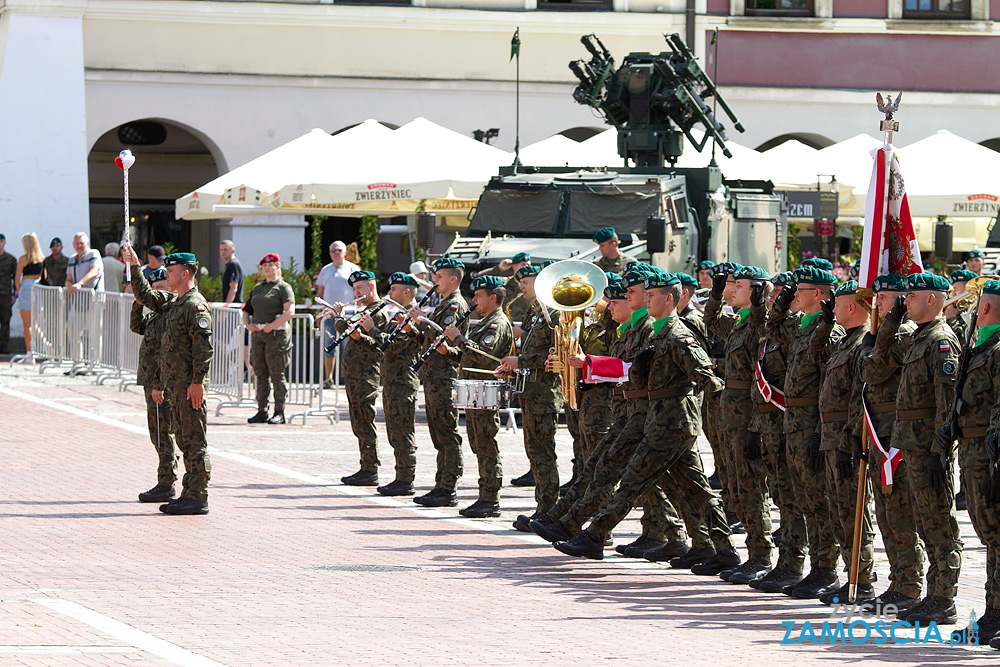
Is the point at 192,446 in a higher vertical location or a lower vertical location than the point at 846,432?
lower

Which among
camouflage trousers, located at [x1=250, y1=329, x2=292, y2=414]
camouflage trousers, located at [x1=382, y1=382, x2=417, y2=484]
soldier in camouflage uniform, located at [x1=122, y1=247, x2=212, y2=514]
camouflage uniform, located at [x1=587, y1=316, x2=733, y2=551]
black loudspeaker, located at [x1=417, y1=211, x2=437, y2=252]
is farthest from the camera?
black loudspeaker, located at [x1=417, y1=211, x2=437, y2=252]

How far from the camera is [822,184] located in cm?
2367

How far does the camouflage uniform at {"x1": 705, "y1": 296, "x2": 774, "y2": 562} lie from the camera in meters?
10.8

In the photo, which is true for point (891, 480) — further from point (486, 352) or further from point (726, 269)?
point (486, 352)

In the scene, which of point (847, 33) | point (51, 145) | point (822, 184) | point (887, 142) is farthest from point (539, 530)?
point (847, 33)

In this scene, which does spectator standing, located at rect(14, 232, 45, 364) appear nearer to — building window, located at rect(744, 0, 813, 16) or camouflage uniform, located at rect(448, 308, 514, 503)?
camouflage uniform, located at rect(448, 308, 514, 503)

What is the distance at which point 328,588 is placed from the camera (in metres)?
10.1

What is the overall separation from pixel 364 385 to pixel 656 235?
401 cm

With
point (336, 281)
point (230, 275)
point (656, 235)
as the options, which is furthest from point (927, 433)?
point (230, 275)

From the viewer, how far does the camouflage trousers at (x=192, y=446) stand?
1288 centimetres

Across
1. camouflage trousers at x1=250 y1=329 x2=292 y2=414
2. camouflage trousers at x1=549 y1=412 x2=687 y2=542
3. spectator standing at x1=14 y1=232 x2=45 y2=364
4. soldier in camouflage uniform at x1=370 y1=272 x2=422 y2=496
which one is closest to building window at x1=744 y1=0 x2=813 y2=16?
spectator standing at x1=14 y1=232 x2=45 y2=364

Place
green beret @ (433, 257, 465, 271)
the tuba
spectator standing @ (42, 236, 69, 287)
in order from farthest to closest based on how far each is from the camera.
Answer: spectator standing @ (42, 236, 69, 287) → green beret @ (433, 257, 465, 271) → the tuba

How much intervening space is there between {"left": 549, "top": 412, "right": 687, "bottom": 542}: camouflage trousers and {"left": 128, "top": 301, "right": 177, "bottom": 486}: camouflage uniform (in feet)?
10.8

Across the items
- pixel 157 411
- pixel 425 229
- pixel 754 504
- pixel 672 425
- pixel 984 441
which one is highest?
pixel 425 229
